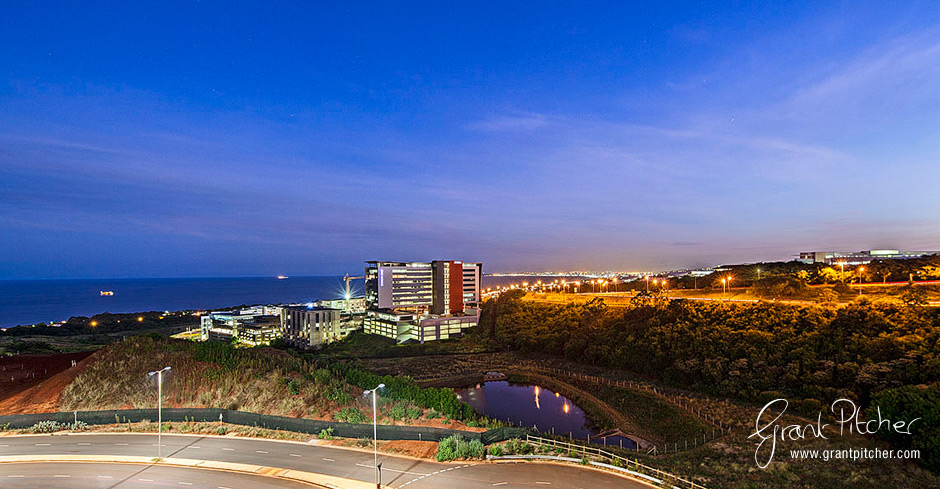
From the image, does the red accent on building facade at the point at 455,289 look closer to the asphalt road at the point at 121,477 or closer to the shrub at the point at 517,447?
the shrub at the point at 517,447

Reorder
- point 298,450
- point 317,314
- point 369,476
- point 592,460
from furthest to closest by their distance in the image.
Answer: point 317,314, point 298,450, point 592,460, point 369,476

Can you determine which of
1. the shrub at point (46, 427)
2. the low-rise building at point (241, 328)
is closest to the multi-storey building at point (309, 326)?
the low-rise building at point (241, 328)

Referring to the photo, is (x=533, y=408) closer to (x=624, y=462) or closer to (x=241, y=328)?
(x=624, y=462)

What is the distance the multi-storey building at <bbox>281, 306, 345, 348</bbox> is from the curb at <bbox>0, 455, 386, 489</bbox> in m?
64.9

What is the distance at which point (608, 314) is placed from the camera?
74.2 meters

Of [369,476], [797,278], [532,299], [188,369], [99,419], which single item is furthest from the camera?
[532,299]

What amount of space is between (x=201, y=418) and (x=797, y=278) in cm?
8102

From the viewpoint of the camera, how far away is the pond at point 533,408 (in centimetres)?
4238

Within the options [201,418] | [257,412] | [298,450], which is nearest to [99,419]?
[201,418]

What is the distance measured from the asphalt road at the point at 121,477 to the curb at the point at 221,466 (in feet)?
1.09

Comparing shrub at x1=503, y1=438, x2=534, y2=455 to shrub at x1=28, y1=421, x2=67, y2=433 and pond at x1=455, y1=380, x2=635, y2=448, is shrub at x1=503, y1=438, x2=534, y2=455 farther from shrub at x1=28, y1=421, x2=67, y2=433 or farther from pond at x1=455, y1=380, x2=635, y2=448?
shrub at x1=28, y1=421, x2=67, y2=433

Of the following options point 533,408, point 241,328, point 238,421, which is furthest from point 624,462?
point 241,328

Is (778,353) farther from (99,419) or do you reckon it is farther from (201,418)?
(99,419)

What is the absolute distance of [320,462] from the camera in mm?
22438
